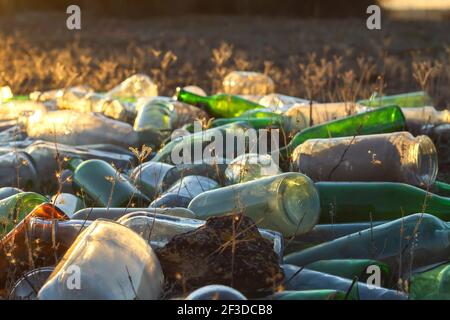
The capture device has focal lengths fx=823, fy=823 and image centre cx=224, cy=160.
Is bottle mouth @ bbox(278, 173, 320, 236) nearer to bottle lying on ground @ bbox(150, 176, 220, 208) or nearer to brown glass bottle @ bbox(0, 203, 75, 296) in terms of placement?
bottle lying on ground @ bbox(150, 176, 220, 208)

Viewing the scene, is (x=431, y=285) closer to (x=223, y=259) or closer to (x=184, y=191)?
(x=223, y=259)

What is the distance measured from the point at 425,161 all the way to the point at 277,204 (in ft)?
2.40

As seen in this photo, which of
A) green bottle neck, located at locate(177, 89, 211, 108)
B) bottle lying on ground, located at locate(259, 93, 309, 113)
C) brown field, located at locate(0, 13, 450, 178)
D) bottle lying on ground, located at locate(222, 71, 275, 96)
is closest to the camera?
bottle lying on ground, located at locate(259, 93, 309, 113)

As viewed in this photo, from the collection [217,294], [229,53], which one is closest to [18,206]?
[217,294]

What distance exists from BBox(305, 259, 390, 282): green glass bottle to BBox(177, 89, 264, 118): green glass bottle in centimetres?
197

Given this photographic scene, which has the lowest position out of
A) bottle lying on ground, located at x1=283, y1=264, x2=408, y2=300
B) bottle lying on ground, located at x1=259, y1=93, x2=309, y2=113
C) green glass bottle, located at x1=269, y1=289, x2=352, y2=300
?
bottle lying on ground, located at x1=283, y1=264, x2=408, y2=300

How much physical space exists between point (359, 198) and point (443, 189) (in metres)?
0.49

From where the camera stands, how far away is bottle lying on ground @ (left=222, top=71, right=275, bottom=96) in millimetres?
4984

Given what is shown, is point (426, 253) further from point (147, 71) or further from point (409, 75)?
point (147, 71)

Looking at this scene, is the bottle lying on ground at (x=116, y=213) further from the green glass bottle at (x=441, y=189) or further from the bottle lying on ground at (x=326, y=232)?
the green glass bottle at (x=441, y=189)

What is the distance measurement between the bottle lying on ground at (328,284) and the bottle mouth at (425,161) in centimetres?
89

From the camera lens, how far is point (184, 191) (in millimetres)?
2426

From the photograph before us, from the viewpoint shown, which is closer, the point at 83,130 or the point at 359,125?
the point at 359,125

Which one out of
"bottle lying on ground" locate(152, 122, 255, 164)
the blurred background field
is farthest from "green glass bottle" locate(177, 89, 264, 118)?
"bottle lying on ground" locate(152, 122, 255, 164)
